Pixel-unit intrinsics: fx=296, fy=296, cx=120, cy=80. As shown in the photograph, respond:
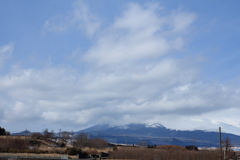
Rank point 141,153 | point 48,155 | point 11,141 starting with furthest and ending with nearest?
1. point 11,141
2. point 141,153
3. point 48,155

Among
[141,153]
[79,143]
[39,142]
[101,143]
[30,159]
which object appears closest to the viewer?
[30,159]

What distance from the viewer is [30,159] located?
162 ft

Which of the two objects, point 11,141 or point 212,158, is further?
point 11,141

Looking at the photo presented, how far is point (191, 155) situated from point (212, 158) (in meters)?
3.90

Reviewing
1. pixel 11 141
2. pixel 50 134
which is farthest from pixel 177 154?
pixel 50 134

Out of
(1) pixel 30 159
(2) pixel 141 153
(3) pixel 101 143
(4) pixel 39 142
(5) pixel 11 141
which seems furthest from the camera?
(3) pixel 101 143

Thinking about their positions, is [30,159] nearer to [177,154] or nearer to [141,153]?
[141,153]

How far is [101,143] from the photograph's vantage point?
310 ft

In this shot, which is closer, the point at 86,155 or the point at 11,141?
the point at 86,155

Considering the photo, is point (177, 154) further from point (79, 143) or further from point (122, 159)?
point (79, 143)

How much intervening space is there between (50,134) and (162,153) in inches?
2047

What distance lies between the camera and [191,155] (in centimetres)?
5709

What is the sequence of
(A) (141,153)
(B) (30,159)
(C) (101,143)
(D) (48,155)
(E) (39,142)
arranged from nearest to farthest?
(B) (30,159) < (D) (48,155) < (A) (141,153) < (E) (39,142) < (C) (101,143)

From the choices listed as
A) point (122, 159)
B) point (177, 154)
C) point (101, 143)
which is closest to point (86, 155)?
point (122, 159)
